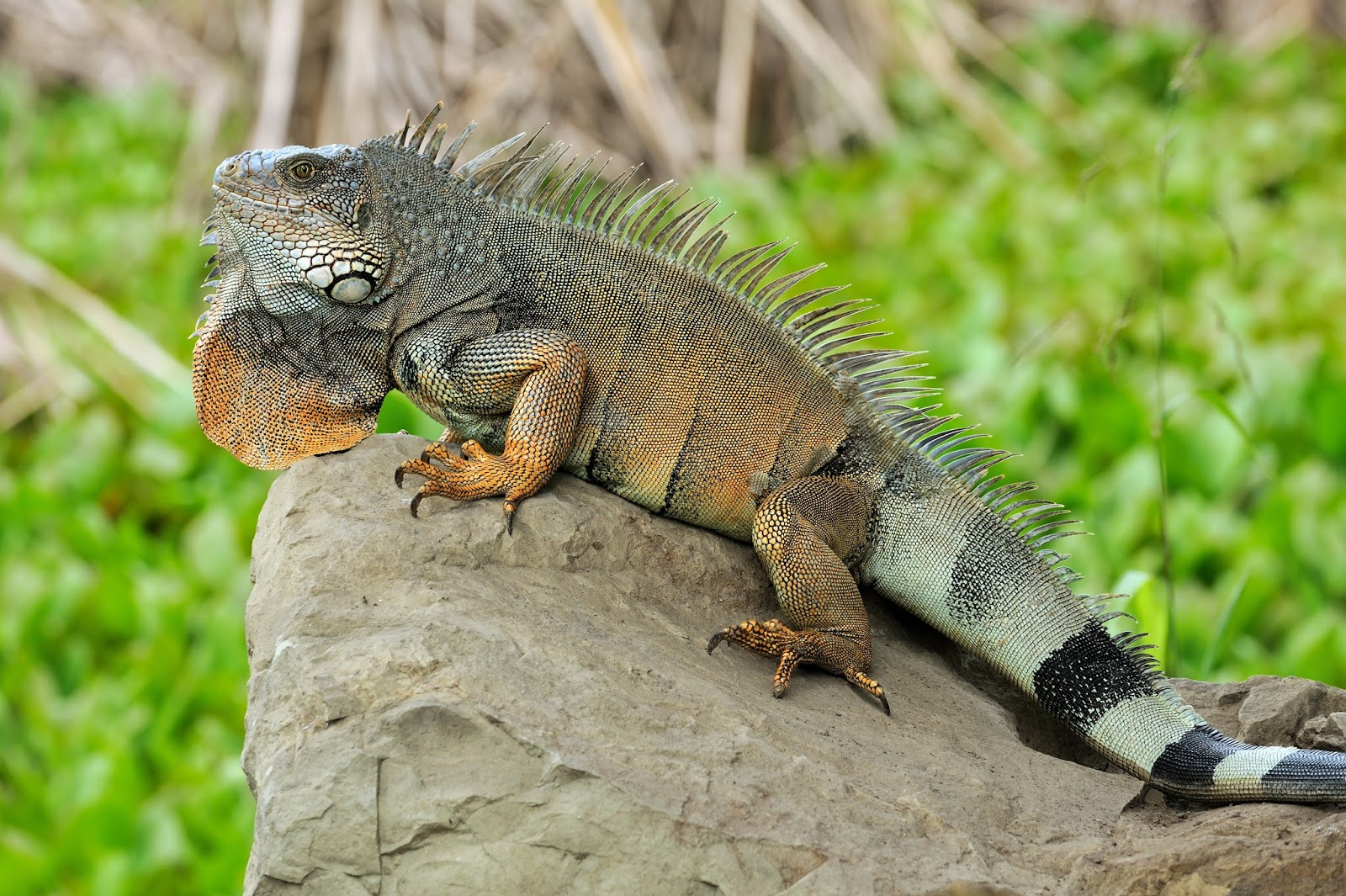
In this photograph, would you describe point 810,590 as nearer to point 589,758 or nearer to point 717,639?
point 717,639

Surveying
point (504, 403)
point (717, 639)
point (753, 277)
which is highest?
point (753, 277)

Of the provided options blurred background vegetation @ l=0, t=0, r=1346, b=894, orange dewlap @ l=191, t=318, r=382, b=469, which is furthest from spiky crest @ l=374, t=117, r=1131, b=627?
orange dewlap @ l=191, t=318, r=382, b=469

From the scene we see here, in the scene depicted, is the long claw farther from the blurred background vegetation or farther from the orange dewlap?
the blurred background vegetation

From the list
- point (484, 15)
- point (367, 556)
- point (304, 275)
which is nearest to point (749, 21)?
point (484, 15)

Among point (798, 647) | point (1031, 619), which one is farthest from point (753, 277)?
point (1031, 619)

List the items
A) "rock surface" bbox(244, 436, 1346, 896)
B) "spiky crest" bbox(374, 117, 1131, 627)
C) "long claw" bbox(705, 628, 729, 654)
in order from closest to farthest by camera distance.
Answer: "rock surface" bbox(244, 436, 1346, 896)
"long claw" bbox(705, 628, 729, 654)
"spiky crest" bbox(374, 117, 1131, 627)

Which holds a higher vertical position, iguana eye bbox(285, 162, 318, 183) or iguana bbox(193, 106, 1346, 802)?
iguana eye bbox(285, 162, 318, 183)

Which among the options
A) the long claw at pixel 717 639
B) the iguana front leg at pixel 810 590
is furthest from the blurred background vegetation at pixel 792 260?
the long claw at pixel 717 639
